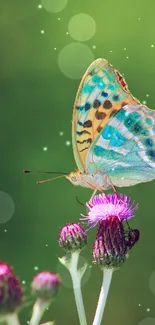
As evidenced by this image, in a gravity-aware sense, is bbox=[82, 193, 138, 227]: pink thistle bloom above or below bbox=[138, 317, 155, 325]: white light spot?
above

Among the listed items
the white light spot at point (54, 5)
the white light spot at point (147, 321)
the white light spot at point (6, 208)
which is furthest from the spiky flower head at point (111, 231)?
the white light spot at point (54, 5)

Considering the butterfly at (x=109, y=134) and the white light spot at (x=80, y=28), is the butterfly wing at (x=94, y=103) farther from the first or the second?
the white light spot at (x=80, y=28)

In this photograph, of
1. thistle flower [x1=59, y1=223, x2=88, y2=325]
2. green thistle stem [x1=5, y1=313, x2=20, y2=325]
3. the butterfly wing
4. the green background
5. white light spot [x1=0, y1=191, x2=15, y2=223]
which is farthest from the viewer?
white light spot [x1=0, y1=191, x2=15, y2=223]

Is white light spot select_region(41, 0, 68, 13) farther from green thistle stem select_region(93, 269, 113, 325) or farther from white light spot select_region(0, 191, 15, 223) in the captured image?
green thistle stem select_region(93, 269, 113, 325)

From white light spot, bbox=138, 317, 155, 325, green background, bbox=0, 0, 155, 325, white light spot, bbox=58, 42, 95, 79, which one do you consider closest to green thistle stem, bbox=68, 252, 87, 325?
white light spot, bbox=138, 317, 155, 325

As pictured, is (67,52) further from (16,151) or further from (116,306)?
(116,306)

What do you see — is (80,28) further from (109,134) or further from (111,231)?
(111,231)

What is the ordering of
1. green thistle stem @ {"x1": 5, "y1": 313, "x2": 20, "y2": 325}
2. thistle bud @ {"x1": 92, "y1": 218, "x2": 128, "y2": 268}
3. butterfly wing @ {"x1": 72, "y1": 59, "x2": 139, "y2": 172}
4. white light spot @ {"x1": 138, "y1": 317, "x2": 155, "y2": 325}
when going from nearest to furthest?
green thistle stem @ {"x1": 5, "y1": 313, "x2": 20, "y2": 325} → thistle bud @ {"x1": 92, "y1": 218, "x2": 128, "y2": 268} → butterfly wing @ {"x1": 72, "y1": 59, "x2": 139, "y2": 172} → white light spot @ {"x1": 138, "y1": 317, "x2": 155, "y2": 325}
